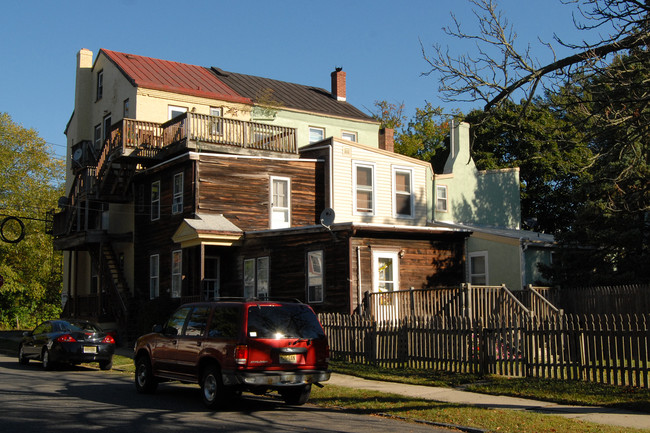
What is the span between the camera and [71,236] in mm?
31125

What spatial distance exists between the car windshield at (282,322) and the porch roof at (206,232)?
11586 millimetres

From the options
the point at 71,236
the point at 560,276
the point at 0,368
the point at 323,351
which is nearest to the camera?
the point at 323,351

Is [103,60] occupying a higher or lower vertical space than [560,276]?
→ higher

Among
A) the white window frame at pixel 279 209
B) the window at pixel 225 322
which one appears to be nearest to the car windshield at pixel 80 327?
the white window frame at pixel 279 209

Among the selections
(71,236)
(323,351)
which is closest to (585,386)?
(323,351)

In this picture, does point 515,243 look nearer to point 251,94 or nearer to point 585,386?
point 585,386

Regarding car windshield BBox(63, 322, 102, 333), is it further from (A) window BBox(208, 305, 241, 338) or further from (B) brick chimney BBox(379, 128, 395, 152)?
(B) brick chimney BBox(379, 128, 395, 152)

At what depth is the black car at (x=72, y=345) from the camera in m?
19.0

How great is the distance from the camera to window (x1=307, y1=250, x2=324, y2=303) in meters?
22.4

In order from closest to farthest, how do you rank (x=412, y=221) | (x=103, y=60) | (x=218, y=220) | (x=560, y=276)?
(x=560, y=276) < (x=218, y=220) < (x=412, y=221) < (x=103, y=60)

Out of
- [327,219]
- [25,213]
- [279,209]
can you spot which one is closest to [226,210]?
[279,209]

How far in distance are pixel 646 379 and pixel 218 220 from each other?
639 inches

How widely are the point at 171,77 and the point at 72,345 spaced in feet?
62.0

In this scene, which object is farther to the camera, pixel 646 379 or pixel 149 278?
pixel 149 278
